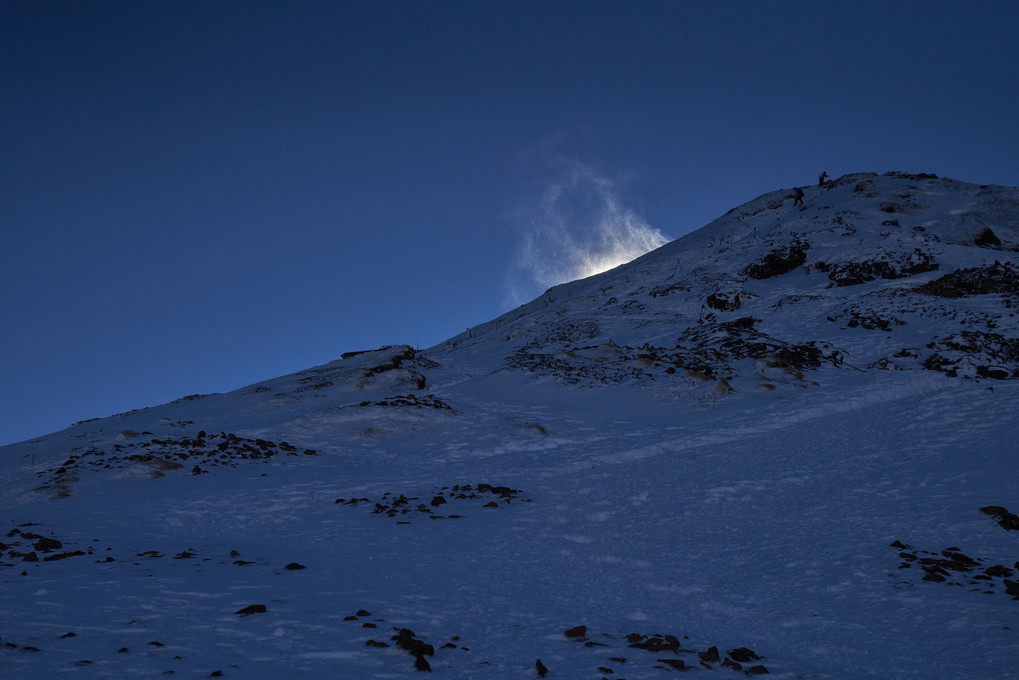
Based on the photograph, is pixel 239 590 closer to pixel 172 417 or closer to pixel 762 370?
pixel 762 370

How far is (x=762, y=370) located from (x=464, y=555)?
1760 cm

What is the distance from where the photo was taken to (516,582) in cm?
927

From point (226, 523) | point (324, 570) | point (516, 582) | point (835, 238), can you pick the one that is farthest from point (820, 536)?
point (835, 238)

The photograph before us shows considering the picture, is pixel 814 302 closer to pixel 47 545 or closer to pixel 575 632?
pixel 575 632

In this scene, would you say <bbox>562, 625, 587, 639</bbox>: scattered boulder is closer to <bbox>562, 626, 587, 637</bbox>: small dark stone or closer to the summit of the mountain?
<bbox>562, 626, 587, 637</bbox>: small dark stone

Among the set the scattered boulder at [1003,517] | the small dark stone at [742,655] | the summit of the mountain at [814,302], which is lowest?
the small dark stone at [742,655]

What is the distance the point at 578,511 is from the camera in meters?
13.5

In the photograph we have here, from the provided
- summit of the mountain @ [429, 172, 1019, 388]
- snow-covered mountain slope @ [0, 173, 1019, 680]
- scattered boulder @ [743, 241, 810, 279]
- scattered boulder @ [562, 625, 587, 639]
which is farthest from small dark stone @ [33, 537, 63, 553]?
scattered boulder @ [743, 241, 810, 279]

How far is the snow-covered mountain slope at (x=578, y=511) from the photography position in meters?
6.67

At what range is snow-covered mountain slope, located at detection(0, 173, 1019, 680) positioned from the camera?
6668 millimetres

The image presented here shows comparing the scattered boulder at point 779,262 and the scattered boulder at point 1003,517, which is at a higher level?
the scattered boulder at point 779,262

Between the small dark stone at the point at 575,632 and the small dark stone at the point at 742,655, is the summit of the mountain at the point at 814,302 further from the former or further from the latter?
the small dark stone at the point at 575,632

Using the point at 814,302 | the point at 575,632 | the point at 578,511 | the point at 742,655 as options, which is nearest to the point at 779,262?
the point at 814,302

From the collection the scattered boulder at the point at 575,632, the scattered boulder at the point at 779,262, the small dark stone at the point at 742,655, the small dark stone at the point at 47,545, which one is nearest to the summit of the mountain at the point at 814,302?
the scattered boulder at the point at 779,262
